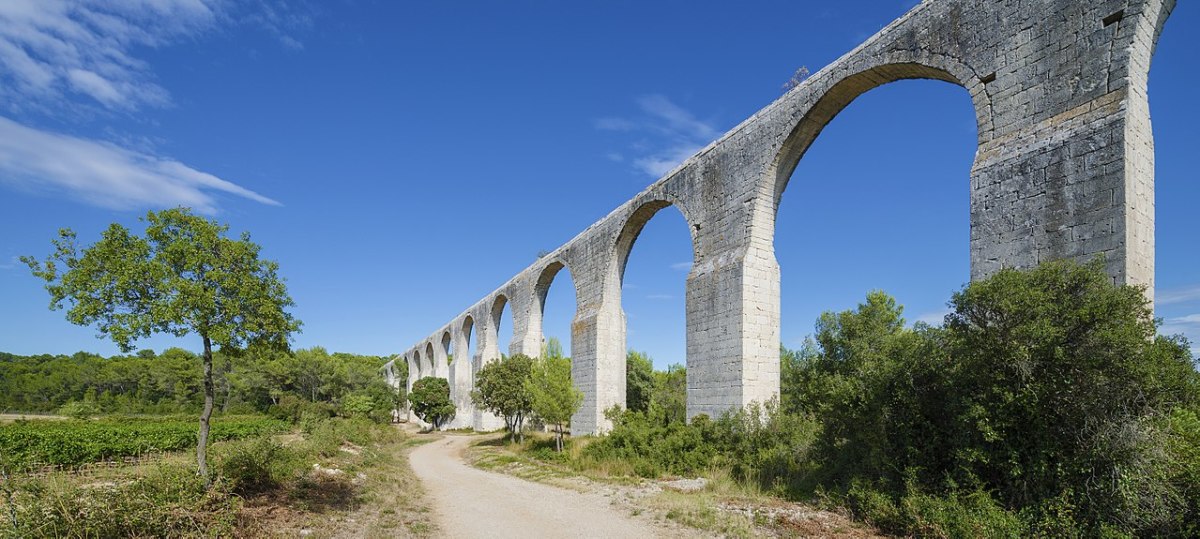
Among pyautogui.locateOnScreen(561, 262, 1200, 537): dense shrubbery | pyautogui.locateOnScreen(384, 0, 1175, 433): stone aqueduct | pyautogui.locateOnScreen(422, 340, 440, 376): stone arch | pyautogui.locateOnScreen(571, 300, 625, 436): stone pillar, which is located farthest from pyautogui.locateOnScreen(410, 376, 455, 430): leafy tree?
pyautogui.locateOnScreen(561, 262, 1200, 537): dense shrubbery

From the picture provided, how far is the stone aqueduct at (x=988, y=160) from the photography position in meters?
6.37

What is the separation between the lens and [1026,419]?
541 centimetres

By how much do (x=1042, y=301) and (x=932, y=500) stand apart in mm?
2141

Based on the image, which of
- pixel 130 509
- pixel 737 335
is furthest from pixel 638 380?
pixel 130 509

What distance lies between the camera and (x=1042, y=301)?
5.27 metres

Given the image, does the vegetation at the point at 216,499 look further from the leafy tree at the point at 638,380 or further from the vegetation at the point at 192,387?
the vegetation at the point at 192,387

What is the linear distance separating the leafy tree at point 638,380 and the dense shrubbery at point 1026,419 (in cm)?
1818

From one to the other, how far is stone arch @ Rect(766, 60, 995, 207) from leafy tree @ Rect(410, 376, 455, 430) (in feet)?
85.5

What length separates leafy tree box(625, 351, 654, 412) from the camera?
25.5 metres

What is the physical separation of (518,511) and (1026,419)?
594 cm

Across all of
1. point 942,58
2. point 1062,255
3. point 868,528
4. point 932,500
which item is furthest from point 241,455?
point 942,58

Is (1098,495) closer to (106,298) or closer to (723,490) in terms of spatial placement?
(723,490)

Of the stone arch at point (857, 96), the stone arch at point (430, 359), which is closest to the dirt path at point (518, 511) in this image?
the stone arch at point (857, 96)

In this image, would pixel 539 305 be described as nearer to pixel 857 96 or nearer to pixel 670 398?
pixel 670 398
